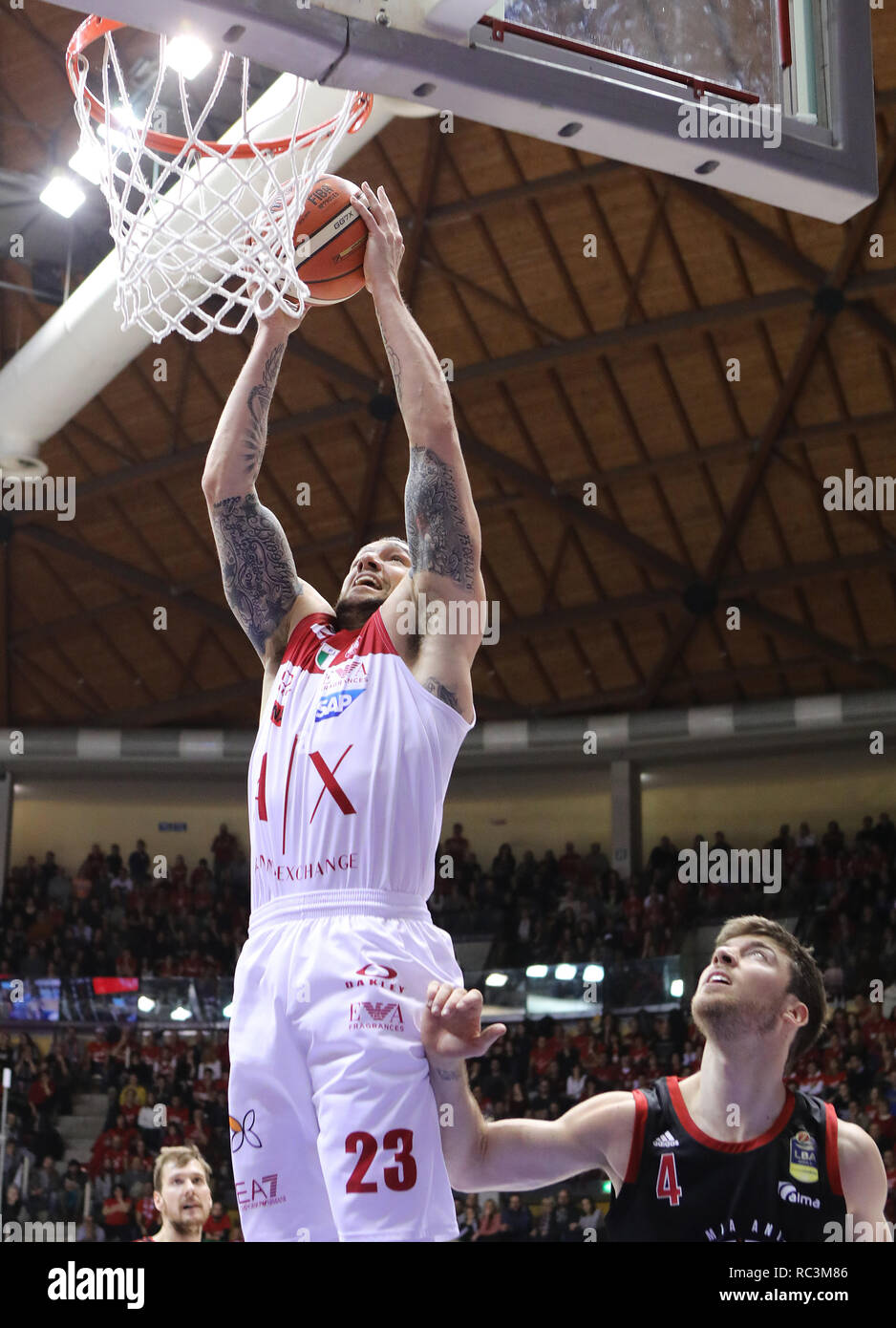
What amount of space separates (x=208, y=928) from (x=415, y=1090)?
765 inches

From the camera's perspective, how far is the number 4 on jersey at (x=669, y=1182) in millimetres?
4109

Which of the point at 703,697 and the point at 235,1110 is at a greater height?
the point at 703,697

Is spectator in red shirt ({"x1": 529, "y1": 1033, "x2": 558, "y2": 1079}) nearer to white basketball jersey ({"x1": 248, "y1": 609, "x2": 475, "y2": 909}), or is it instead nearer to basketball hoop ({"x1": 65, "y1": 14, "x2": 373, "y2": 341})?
basketball hoop ({"x1": 65, "y1": 14, "x2": 373, "y2": 341})

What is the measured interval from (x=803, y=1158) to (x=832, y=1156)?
76 mm

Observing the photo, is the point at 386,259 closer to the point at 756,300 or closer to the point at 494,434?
the point at 756,300

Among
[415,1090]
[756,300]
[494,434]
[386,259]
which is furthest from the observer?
[494,434]

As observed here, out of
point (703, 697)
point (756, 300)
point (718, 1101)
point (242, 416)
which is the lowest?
point (718, 1101)

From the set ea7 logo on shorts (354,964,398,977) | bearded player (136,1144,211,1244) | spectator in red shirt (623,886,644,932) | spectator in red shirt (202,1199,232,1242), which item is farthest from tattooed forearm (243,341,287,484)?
spectator in red shirt (623,886,644,932)

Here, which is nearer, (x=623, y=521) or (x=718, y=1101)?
(x=718, y=1101)

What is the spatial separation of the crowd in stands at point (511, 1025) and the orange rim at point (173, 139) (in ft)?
35.5

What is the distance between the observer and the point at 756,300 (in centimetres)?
1788

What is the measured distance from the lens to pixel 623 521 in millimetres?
20859

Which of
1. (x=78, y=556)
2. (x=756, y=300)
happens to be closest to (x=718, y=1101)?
(x=756, y=300)
